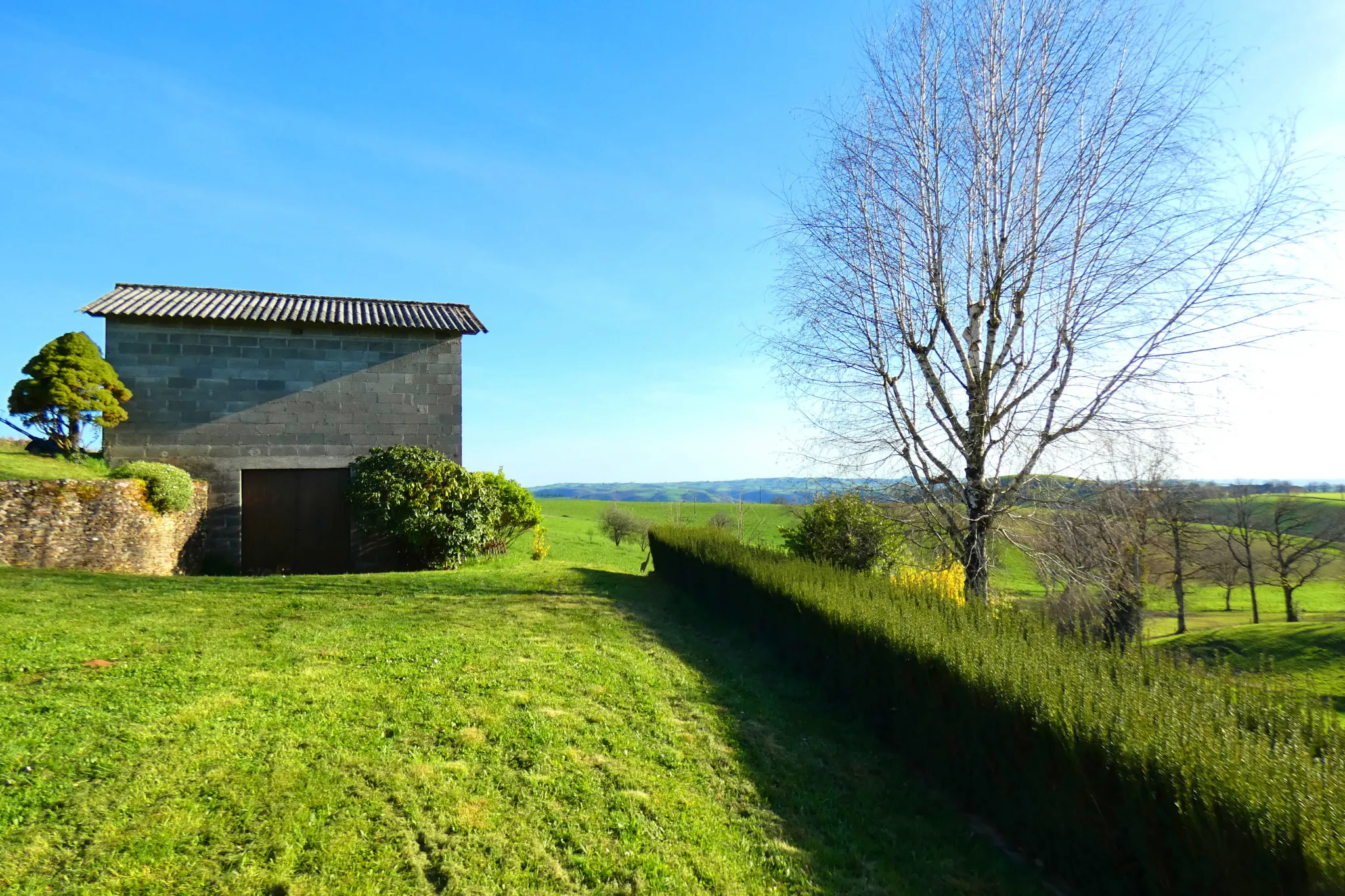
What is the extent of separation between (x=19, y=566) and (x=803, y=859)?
1222cm

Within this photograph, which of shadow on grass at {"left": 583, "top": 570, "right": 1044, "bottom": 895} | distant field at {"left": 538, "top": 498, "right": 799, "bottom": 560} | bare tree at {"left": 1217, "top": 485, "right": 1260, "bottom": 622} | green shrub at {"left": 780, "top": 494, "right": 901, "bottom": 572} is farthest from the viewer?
bare tree at {"left": 1217, "top": 485, "right": 1260, "bottom": 622}

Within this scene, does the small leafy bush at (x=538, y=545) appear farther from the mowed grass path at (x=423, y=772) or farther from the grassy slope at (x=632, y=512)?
the mowed grass path at (x=423, y=772)

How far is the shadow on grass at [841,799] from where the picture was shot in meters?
3.73

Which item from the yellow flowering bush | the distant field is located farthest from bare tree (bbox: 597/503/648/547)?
the yellow flowering bush

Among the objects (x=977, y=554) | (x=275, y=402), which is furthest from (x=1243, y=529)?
(x=275, y=402)

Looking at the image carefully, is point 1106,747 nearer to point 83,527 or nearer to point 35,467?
point 83,527

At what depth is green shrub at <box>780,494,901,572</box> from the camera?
12875mm

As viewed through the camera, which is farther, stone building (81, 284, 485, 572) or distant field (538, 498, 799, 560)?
distant field (538, 498, 799, 560)

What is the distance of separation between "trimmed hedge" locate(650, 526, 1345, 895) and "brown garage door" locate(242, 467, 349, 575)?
38.5 ft

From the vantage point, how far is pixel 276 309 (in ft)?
46.9

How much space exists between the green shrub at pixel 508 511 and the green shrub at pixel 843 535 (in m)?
6.58

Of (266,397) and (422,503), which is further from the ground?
(266,397)

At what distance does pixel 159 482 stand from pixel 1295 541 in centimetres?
4693

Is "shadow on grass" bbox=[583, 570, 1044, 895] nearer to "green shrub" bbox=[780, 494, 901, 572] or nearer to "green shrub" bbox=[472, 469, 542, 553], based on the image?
"green shrub" bbox=[780, 494, 901, 572]
